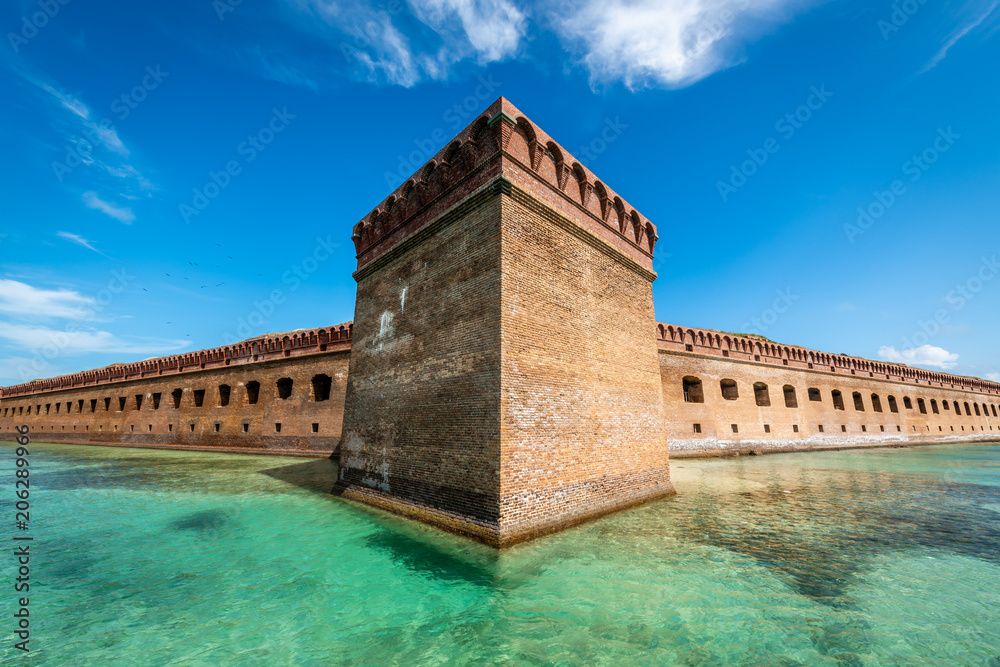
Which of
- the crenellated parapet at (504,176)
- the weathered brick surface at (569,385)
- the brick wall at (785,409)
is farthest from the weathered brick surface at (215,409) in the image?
the brick wall at (785,409)

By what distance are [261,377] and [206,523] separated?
15.2 m

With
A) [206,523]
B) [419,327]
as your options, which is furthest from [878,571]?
[206,523]

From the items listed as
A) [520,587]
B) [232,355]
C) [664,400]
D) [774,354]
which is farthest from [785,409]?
[232,355]

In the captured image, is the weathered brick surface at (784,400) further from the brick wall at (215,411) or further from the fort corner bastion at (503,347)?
the brick wall at (215,411)

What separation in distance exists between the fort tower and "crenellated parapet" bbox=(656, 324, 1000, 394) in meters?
11.2

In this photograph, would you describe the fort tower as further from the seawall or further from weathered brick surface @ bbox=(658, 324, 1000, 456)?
weathered brick surface @ bbox=(658, 324, 1000, 456)

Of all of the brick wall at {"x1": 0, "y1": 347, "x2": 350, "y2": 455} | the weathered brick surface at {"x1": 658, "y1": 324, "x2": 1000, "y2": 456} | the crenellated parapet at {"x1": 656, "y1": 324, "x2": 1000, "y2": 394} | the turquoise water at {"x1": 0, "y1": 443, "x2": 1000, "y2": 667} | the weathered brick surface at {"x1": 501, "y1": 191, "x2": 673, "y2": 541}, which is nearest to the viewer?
the turquoise water at {"x1": 0, "y1": 443, "x2": 1000, "y2": 667}

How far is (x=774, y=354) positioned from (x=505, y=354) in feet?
77.3

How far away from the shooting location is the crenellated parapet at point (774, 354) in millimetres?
19984

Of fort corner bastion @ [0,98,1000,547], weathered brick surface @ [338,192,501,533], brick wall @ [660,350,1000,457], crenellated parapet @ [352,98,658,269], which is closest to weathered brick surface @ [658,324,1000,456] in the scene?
brick wall @ [660,350,1000,457]

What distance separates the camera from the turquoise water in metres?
3.35

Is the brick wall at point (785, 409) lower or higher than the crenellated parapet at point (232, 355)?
lower

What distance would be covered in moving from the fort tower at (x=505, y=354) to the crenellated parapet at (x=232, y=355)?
10138 mm

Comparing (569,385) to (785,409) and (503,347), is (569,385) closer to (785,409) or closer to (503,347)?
(503,347)
